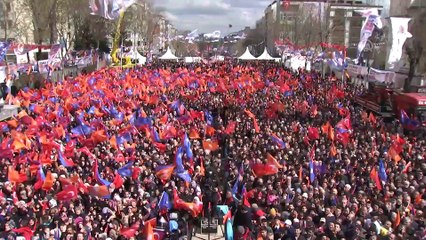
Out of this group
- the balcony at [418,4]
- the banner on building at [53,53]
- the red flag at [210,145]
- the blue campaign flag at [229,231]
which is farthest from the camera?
the balcony at [418,4]

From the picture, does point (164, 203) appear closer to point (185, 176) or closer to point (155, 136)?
point (185, 176)

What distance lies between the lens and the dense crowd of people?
9.61m

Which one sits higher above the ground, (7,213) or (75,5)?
(75,5)

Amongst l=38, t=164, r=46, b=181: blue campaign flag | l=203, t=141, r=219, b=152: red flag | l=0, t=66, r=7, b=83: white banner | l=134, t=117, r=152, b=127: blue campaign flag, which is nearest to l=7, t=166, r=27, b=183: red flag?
l=38, t=164, r=46, b=181: blue campaign flag

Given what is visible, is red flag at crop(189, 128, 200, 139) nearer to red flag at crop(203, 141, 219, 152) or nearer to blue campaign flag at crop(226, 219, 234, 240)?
red flag at crop(203, 141, 219, 152)

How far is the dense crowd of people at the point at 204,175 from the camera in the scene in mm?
9609

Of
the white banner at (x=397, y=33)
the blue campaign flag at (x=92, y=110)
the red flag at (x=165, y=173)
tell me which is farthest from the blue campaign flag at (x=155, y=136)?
the white banner at (x=397, y=33)

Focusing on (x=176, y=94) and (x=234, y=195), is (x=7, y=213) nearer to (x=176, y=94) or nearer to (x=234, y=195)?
(x=234, y=195)

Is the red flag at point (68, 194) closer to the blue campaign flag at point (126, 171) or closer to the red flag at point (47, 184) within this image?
the red flag at point (47, 184)

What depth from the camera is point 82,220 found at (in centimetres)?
949

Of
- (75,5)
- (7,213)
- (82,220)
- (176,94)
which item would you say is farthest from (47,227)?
(75,5)

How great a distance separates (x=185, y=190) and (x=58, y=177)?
3076mm

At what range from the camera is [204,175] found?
41.9 ft

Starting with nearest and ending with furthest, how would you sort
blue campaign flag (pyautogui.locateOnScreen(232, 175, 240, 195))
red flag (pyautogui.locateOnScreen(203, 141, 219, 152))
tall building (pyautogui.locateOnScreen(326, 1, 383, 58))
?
1. blue campaign flag (pyautogui.locateOnScreen(232, 175, 240, 195))
2. red flag (pyautogui.locateOnScreen(203, 141, 219, 152))
3. tall building (pyautogui.locateOnScreen(326, 1, 383, 58))
